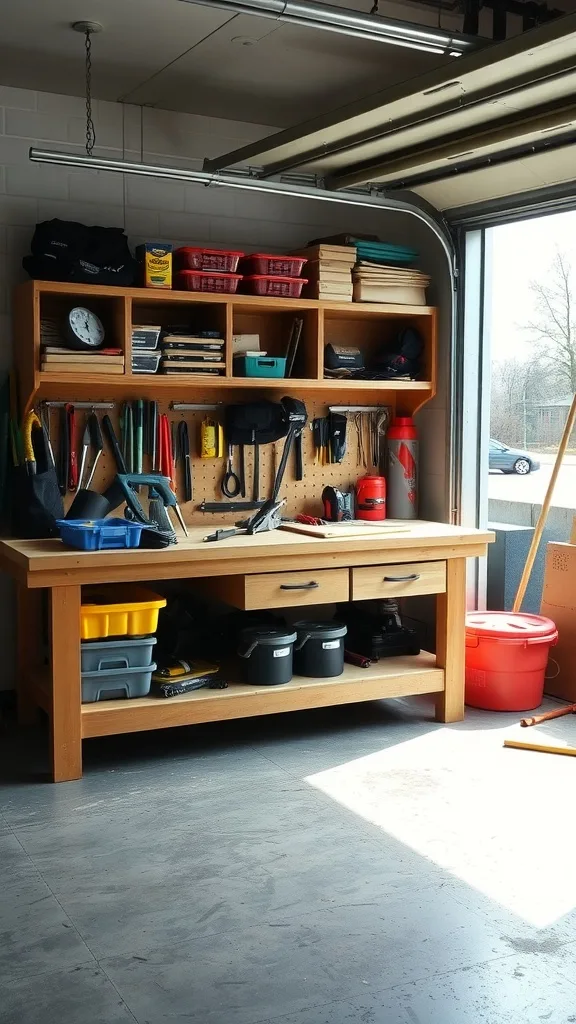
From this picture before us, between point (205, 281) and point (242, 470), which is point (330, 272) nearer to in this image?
point (205, 281)

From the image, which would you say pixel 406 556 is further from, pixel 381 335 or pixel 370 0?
pixel 370 0

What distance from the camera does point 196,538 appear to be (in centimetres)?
465

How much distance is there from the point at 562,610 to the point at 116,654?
2.25 m

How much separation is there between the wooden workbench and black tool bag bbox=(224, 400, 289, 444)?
48 centimetres

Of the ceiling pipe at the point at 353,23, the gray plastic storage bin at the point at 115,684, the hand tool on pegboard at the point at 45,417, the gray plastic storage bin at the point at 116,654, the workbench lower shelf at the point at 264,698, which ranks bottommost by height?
the workbench lower shelf at the point at 264,698

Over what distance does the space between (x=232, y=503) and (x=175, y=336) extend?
928 millimetres

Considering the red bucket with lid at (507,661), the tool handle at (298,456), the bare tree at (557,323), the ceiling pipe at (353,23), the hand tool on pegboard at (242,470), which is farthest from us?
the tool handle at (298,456)

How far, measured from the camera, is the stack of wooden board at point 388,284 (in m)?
5.21

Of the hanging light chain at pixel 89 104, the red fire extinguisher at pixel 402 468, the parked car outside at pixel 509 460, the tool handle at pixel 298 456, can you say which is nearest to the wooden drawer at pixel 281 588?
the tool handle at pixel 298 456

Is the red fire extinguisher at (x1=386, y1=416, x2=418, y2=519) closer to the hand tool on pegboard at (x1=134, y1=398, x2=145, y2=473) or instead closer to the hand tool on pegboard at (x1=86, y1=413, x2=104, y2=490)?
the hand tool on pegboard at (x1=134, y1=398, x2=145, y2=473)

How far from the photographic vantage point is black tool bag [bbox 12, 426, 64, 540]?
15.0ft

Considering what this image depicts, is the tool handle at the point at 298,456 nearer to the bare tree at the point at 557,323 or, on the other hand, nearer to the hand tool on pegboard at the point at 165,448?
the hand tool on pegboard at the point at 165,448

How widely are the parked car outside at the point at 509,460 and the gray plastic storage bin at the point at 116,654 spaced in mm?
2285

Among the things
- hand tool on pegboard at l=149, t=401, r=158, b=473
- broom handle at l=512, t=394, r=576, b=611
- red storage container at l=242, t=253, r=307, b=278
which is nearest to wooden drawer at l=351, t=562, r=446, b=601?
broom handle at l=512, t=394, r=576, b=611
